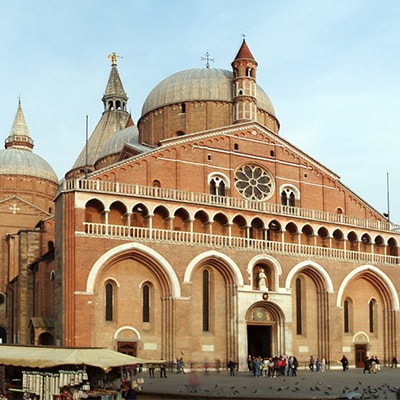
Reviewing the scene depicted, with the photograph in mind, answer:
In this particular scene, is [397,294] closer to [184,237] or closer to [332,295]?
[332,295]

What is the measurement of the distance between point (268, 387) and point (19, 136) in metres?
51.1

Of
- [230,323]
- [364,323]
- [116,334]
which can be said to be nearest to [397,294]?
[364,323]

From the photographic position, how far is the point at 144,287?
39.3 m

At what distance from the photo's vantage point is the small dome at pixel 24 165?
65562 millimetres

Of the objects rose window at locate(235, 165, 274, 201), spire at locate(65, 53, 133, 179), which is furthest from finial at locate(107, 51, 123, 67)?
rose window at locate(235, 165, 274, 201)

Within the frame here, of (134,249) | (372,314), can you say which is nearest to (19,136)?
(134,249)

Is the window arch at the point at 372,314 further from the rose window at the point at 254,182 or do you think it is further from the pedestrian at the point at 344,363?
the rose window at the point at 254,182

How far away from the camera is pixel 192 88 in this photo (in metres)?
50.4

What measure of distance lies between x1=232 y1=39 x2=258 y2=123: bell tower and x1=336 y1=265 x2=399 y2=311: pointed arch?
1154 cm

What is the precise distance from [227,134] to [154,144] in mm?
7794

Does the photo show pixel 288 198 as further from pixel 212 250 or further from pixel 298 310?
pixel 212 250

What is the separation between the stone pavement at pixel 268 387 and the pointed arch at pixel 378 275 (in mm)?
8249

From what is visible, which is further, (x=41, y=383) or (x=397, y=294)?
(x=397, y=294)

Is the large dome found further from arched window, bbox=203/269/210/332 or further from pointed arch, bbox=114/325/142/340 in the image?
pointed arch, bbox=114/325/142/340
